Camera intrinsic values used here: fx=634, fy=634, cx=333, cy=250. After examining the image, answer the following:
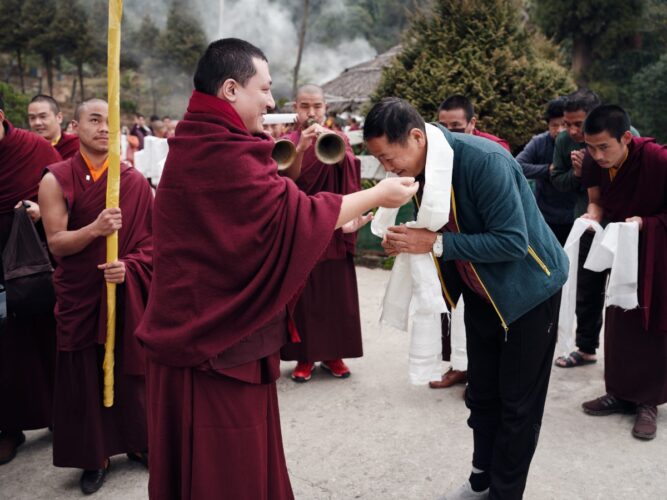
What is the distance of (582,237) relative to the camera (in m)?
4.34

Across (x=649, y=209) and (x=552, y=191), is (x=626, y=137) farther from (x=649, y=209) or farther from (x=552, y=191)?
(x=552, y=191)

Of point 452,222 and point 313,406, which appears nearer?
point 452,222

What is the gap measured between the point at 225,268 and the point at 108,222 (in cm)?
121

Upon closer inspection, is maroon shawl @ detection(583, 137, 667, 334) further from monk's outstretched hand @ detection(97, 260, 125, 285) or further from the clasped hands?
monk's outstretched hand @ detection(97, 260, 125, 285)

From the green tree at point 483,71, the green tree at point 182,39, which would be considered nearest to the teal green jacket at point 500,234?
the green tree at point 483,71

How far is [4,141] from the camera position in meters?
3.49

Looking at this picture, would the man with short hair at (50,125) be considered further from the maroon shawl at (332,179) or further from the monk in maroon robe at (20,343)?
the maroon shawl at (332,179)

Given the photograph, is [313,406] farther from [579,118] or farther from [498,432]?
[579,118]

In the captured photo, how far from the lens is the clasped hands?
2322 mm

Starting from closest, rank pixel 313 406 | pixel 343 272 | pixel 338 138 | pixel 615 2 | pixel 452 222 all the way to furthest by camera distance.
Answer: pixel 452 222 → pixel 338 138 → pixel 313 406 → pixel 343 272 → pixel 615 2

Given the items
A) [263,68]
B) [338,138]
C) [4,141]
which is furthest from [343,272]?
[263,68]

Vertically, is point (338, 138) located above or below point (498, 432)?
above

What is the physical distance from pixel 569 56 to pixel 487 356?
19362mm

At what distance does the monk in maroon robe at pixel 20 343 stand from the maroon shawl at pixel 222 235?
6.26ft
